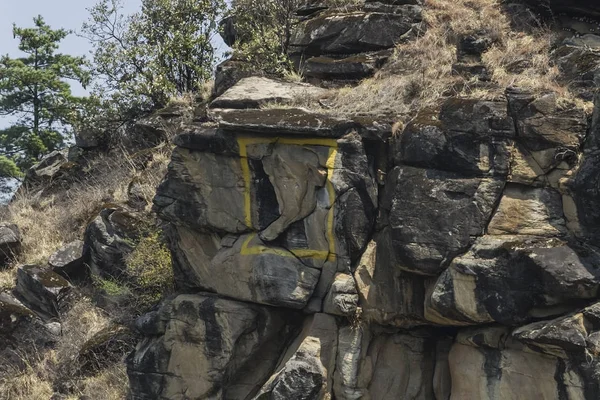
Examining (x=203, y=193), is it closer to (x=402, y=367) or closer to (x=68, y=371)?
(x=402, y=367)

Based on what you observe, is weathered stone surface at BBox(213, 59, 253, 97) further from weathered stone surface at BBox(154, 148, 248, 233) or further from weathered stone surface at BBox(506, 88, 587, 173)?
weathered stone surface at BBox(506, 88, 587, 173)

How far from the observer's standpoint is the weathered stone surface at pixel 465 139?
423 inches

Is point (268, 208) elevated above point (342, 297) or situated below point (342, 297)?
above

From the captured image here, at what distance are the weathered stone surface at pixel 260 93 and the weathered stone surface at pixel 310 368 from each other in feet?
12.9

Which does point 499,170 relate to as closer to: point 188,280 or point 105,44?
point 188,280

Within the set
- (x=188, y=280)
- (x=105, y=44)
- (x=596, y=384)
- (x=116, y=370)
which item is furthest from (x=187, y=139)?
(x=105, y=44)

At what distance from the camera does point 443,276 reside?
1062cm

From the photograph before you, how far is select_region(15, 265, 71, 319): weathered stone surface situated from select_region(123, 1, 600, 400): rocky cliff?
3.69 m

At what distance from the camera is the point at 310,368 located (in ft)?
37.0

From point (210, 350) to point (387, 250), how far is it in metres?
3.25

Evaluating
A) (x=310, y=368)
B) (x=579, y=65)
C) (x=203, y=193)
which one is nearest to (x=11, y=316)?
(x=203, y=193)

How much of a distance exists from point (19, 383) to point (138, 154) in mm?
6344

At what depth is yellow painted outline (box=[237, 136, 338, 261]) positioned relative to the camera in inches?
459

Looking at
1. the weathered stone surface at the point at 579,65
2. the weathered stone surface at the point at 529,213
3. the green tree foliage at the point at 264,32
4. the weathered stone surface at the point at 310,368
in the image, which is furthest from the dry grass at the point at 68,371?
the weathered stone surface at the point at 579,65
